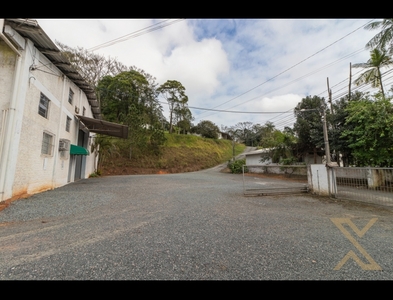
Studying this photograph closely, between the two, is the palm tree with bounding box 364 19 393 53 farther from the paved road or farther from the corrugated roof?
the corrugated roof

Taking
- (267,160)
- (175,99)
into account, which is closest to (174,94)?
(175,99)

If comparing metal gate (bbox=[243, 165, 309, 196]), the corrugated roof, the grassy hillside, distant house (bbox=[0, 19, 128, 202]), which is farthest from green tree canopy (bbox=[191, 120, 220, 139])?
distant house (bbox=[0, 19, 128, 202])

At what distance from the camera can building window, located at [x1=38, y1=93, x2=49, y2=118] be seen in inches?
268

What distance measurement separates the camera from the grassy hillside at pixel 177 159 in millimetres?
20606

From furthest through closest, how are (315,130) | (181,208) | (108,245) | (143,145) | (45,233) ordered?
1. (143,145)
2. (315,130)
3. (181,208)
4. (45,233)
5. (108,245)

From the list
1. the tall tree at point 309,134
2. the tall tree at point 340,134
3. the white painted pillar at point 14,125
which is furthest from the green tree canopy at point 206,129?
the white painted pillar at point 14,125

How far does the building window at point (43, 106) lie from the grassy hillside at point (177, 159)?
11.9 metres

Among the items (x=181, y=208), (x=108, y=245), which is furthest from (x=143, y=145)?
Answer: (x=108, y=245)

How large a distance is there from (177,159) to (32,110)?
1991 cm

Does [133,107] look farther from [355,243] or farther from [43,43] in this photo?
[355,243]
